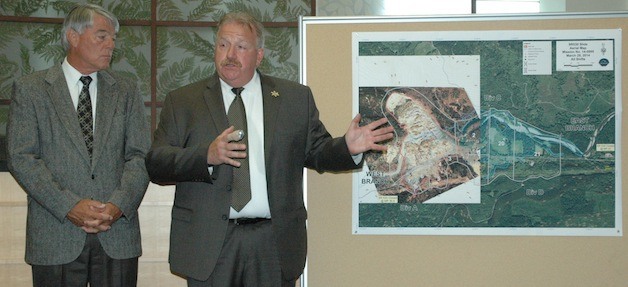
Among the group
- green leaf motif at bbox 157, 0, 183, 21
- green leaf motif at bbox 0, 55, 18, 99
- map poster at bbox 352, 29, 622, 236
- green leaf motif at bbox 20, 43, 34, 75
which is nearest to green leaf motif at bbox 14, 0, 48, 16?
green leaf motif at bbox 20, 43, 34, 75

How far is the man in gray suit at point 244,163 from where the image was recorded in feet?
8.57

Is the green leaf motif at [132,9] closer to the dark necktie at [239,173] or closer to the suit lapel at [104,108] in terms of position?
the suit lapel at [104,108]

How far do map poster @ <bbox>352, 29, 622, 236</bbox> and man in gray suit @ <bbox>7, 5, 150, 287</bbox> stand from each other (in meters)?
0.99

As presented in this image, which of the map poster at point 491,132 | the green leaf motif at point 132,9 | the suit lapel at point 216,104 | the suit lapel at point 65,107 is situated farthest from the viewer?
the green leaf motif at point 132,9

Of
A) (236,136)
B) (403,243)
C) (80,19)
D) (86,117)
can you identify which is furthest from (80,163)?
(403,243)

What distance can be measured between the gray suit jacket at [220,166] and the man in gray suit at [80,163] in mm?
254

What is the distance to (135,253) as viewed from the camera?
2900 mm

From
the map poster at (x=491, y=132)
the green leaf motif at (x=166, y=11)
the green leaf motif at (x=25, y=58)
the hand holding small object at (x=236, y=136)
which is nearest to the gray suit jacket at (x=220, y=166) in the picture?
the hand holding small object at (x=236, y=136)

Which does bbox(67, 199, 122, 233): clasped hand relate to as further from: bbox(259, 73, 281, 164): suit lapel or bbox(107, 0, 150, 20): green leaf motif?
bbox(107, 0, 150, 20): green leaf motif

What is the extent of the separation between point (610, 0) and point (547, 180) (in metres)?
2.91

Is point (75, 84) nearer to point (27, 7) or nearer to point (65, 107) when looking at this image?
point (65, 107)

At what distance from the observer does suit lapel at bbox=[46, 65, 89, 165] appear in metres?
2.83

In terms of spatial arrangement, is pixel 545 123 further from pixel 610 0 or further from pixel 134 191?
pixel 610 0

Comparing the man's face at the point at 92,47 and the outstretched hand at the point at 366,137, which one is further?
the man's face at the point at 92,47
